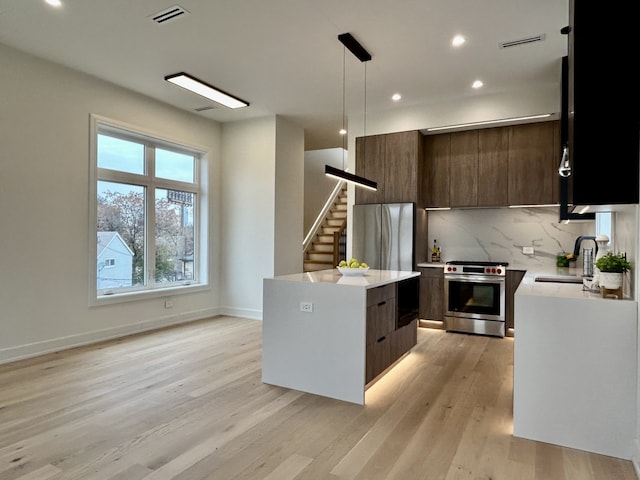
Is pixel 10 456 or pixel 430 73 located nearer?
pixel 10 456

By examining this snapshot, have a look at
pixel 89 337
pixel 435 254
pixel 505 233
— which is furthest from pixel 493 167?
pixel 89 337

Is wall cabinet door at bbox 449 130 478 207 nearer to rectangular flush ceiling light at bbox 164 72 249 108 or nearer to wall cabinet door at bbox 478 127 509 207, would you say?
wall cabinet door at bbox 478 127 509 207

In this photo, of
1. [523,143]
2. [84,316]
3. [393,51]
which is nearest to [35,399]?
[84,316]

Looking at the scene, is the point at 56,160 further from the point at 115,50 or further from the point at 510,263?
the point at 510,263

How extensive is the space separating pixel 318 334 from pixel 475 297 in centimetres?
286

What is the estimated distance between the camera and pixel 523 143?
5.16m

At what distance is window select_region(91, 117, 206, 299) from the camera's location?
4.91 m

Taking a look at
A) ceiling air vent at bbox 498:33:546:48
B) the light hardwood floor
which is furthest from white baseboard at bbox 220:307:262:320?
ceiling air vent at bbox 498:33:546:48

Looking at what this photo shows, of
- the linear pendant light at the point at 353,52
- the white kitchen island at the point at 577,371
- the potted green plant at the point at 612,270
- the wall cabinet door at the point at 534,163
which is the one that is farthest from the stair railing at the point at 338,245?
the potted green plant at the point at 612,270

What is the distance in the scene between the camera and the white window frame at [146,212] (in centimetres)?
468

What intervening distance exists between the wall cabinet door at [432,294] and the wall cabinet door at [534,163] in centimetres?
134

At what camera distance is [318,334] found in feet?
10.3

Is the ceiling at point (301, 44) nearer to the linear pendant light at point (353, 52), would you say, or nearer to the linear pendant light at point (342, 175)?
the linear pendant light at point (353, 52)

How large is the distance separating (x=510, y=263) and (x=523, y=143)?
5.21 feet
